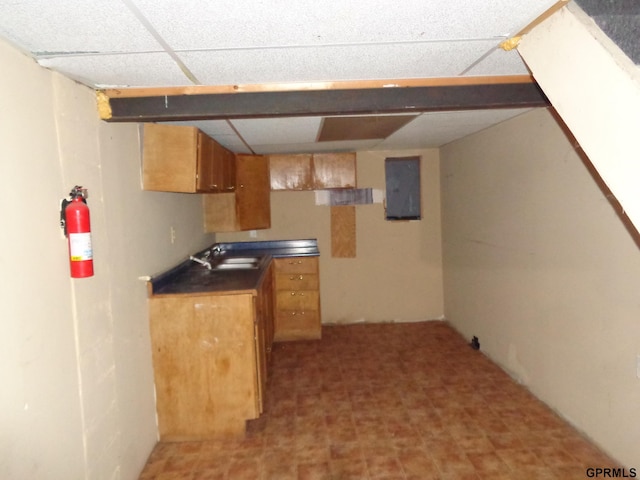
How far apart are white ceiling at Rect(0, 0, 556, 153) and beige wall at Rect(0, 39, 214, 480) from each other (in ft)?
0.78

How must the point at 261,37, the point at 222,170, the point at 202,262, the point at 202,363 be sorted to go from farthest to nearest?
the point at 202,262 → the point at 222,170 → the point at 202,363 → the point at 261,37

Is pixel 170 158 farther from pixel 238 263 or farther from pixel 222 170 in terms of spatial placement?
pixel 238 263

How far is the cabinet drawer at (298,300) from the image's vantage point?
187 inches

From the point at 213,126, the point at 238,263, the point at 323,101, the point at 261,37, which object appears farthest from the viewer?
the point at 238,263

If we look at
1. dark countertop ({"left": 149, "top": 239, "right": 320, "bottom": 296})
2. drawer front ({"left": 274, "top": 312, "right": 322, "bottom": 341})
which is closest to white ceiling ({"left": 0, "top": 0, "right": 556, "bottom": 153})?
dark countertop ({"left": 149, "top": 239, "right": 320, "bottom": 296})

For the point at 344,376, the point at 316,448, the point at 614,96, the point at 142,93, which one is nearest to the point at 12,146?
the point at 142,93

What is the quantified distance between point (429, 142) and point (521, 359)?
2.38 metres

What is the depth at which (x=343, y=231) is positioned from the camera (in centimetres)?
531

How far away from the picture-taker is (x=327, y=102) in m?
2.10

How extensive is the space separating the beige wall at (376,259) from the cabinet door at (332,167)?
345 mm

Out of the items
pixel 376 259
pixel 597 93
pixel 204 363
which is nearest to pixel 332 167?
pixel 376 259

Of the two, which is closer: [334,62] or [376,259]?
[334,62]

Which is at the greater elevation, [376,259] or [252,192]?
[252,192]

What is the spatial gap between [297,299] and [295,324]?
0.28 metres
